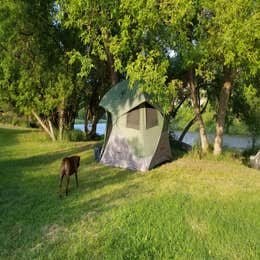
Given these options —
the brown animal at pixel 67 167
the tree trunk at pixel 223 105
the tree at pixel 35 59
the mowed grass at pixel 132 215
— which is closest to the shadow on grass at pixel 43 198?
the mowed grass at pixel 132 215

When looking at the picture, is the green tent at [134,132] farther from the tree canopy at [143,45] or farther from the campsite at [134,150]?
the tree canopy at [143,45]

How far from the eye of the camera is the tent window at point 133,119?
338 inches

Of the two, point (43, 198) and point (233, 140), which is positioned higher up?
point (233, 140)

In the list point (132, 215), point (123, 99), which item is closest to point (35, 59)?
point (123, 99)

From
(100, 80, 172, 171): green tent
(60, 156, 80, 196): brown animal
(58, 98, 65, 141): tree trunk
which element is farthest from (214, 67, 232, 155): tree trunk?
(58, 98, 65, 141): tree trunk

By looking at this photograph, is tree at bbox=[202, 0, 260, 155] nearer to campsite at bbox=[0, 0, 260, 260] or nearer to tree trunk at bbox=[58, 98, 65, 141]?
campsite at bbox=[0, 0, 260, 260]

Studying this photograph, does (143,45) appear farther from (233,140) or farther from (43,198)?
(233,140)

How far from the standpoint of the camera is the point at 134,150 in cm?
855

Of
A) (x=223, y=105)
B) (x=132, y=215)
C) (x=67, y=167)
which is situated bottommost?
(x=132, y=215)

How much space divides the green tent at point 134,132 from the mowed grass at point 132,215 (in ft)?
2.16

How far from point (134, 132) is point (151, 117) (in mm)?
627

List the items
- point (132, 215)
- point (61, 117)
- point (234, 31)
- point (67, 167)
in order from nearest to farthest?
point (132, 215), point (67, 167), point (234, 31), point (61, 117)

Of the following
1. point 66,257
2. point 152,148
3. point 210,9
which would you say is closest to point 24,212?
point 66,257

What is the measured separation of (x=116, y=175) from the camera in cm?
767
